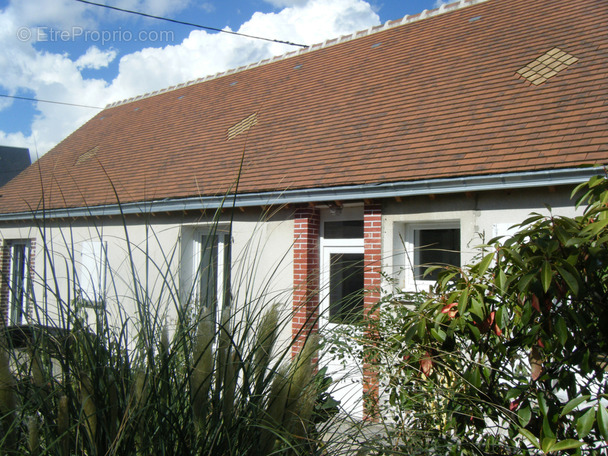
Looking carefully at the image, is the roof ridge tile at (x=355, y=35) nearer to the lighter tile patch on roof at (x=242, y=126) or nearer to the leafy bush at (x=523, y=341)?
the lighter tile patch on roof at (x=242, y=126)

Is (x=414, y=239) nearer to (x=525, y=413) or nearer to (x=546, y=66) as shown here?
(x=546, y=66)

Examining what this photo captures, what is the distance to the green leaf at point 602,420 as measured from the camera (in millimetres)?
1845

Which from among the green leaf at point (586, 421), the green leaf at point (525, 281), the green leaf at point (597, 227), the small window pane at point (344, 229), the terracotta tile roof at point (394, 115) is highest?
the terracotta tile roof at point (394, 115)

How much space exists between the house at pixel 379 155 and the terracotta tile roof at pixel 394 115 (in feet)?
0.10

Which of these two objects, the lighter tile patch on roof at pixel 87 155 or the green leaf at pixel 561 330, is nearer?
the green leaf at pixel 561 330

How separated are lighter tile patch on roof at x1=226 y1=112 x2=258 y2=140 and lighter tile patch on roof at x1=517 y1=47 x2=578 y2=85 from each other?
14.9ft

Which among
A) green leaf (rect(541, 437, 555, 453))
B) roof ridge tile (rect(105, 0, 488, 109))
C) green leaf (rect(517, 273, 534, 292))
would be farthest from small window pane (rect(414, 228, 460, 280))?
roof ridge tile (rect(105, 0, 488, 109))

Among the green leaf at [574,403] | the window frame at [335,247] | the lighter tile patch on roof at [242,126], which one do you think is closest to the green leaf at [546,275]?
the green leaf at [574,403]

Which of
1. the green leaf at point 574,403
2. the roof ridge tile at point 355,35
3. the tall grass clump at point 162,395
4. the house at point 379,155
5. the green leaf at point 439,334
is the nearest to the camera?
the tall grass clump at point 162,395

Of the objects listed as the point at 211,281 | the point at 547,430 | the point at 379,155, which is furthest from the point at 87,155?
the point at 547,430

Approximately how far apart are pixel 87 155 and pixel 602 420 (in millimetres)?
13431

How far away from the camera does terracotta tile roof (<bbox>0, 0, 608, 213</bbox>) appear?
6297 mm

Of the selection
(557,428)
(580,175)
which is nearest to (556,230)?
(557,428)

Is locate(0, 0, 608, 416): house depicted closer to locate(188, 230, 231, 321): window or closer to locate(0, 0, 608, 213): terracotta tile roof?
locate(0, 0, 608, 213): terracotta tile roof
